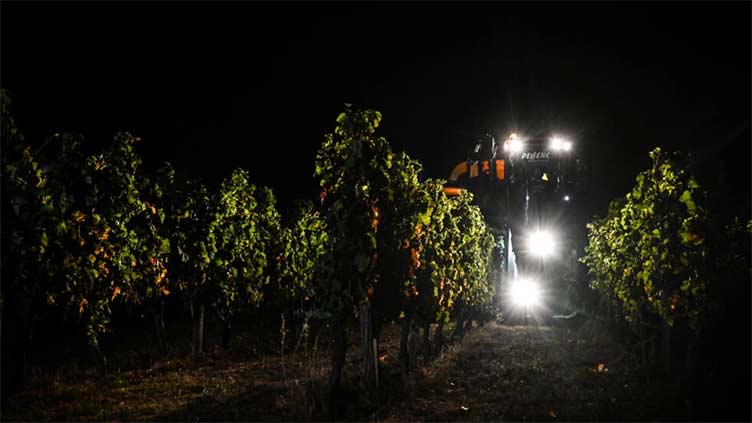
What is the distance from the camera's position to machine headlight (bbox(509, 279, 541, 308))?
77.8ft

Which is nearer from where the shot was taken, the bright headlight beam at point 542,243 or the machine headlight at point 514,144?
the machine headlight at point 514,144

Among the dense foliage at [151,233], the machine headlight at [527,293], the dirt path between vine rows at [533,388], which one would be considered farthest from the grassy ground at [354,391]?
the machine headlight at [527,293]

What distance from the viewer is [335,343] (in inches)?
355

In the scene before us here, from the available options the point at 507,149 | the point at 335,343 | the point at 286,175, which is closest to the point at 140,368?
the point at 335,343

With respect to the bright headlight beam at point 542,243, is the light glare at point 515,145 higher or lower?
higher

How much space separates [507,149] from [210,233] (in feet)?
45.1

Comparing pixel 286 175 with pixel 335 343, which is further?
pixel 286 175

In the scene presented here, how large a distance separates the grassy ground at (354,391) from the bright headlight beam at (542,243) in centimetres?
1013

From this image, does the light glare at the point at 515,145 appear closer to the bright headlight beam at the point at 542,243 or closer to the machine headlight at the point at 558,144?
the machine headlight at the point at 558,144

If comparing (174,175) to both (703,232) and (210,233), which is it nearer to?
(210,233)

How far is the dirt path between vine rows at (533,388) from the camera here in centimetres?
850

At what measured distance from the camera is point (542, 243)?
24.0 meters

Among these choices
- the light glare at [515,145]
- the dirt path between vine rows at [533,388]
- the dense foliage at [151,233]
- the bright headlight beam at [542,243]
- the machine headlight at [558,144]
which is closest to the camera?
the dirt path between vine rows at [533,388]

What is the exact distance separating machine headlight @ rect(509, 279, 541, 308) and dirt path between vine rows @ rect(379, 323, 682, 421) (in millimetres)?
7897
